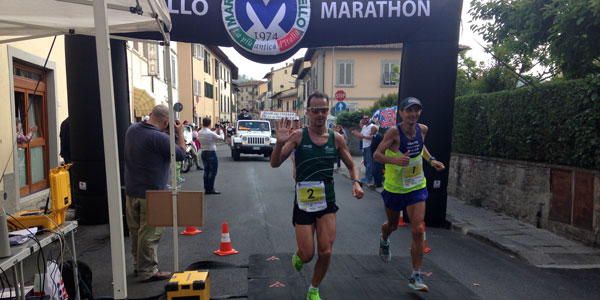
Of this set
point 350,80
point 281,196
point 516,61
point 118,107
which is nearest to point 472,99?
point 281,196

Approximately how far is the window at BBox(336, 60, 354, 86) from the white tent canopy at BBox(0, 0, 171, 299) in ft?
90.6

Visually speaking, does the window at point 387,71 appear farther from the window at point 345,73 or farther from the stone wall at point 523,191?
the stone wall at point 523,191

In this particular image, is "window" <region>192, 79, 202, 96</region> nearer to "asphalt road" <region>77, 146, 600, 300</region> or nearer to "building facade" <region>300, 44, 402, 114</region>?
"building facade" <region>300, 44, 402, 114</region>

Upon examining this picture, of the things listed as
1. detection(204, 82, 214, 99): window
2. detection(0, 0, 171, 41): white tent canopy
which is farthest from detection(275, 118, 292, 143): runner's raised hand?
detection(204, 82, 214, 99): window

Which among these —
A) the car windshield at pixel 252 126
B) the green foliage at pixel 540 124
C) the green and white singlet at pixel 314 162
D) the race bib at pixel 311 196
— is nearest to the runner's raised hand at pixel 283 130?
the green and white singlet at pixel 314 162

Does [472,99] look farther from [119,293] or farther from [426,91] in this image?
[119,293]

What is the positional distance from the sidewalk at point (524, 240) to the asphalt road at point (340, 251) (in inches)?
6.5

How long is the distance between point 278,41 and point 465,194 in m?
6.34

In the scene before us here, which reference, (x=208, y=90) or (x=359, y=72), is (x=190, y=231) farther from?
(x=208, y=90)

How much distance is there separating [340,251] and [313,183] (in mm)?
2328

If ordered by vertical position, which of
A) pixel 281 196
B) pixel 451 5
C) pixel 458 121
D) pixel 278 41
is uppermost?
pixel 451 5

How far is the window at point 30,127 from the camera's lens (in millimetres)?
8250

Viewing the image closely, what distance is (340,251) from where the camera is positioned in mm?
5805

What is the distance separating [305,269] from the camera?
5.02 meters
